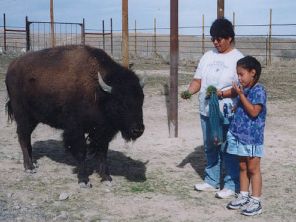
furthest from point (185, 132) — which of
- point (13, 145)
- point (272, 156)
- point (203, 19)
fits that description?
point (203, 19)

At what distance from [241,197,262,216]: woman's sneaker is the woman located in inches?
18.3

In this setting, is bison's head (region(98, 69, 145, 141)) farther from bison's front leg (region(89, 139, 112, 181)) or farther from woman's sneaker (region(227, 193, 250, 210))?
woman's sneaker (region(227, 193, 250, 210))

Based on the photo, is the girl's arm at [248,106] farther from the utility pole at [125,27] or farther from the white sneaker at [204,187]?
the utility pole at [125,27]

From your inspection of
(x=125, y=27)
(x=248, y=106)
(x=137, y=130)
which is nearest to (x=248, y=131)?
(x=248, y=106)

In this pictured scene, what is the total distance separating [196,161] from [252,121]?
229 centimetres

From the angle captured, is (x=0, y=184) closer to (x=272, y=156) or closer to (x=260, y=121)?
(x=260, y=121)

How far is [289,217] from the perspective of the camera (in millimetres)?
4664

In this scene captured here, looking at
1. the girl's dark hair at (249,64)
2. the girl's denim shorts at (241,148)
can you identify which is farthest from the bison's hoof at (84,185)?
the girl's dark hair at (249,64)

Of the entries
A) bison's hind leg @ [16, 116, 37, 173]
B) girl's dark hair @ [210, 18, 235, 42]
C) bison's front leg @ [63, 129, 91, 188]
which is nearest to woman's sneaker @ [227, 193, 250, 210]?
girl's dark hair @ [210, 18, 235, 42]

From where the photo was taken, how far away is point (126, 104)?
544cm

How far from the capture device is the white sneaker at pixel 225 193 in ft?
16.8

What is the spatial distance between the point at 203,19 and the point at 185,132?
15238 mm

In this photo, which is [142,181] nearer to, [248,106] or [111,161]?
[111,161]

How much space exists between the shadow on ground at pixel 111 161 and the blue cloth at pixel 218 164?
3.14ft
